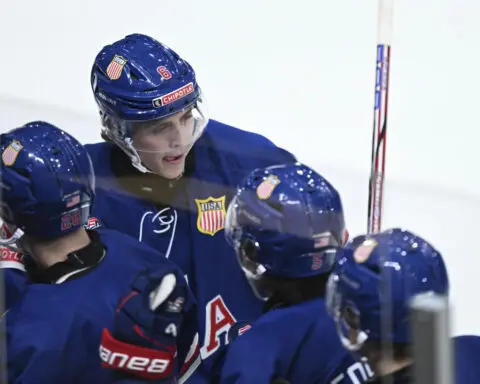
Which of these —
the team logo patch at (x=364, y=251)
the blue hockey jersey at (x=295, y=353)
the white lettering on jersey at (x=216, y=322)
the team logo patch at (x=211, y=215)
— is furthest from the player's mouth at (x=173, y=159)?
the team logo patch at (x=364, y=251)

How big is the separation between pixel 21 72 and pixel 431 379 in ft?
5.26

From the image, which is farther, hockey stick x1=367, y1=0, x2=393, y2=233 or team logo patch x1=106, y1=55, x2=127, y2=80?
team logo patch x1=106, y1=55, x2=127, y2=80

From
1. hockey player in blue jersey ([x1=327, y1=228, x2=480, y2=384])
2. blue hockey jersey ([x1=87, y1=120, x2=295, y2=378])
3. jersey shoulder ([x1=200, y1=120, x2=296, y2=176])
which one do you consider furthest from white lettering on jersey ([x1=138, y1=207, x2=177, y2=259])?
hockey player in blue jersey ([x1=327, y1=228, x2=480, y2=384])

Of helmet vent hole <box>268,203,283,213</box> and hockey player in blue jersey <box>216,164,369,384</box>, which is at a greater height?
helmet vent hole <box>268,203,283,213</box>

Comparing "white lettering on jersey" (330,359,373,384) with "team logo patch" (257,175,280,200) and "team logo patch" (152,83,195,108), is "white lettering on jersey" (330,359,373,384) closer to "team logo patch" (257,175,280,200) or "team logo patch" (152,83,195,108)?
"team logo patch" (257,175,280,200)

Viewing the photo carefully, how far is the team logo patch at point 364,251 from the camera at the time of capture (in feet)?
4.07

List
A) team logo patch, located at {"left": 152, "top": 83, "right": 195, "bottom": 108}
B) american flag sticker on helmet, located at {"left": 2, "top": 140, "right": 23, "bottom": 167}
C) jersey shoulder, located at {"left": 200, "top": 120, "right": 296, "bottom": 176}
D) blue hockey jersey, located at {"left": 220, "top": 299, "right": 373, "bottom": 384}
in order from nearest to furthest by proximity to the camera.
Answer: blue hockey jersey, located at {"left": 220, "top": 299, "right": 373, "bottom": 384} < american flag sticker on helmet, located at {"left": 2, "top": 140, "right": 23, "bottom": 167} < jersey shoulder, located at {"left": 200, "top": 120, "right": 296, "bottom": 176} < team logo patch, located at {"left": 152, "top": 83, "right": 195, "bottom": 108}

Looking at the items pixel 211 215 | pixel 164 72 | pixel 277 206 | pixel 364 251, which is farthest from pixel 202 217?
pixel 364 251

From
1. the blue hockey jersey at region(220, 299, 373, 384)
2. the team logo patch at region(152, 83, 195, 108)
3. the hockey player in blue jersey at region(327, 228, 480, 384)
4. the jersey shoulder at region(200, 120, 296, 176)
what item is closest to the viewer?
the hockey player in blue jersey at region(327, 228, 480, 384)

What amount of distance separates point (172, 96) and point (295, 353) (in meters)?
0.54

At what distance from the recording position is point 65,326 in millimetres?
1385

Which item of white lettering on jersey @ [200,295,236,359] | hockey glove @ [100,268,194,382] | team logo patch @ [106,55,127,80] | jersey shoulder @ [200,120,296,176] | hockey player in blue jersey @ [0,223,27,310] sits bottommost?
white lettering on jersey @ [200,295,236,359]

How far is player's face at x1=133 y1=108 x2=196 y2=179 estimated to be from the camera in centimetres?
174

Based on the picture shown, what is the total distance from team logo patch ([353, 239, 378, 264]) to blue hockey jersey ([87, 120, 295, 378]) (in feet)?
0.95
